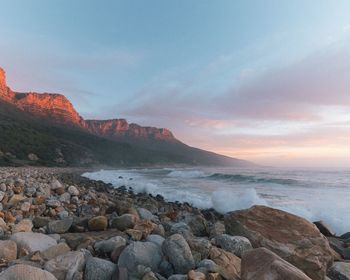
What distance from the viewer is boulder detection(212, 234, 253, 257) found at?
533cm

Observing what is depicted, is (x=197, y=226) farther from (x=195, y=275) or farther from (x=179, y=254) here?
(x=195, y=275)

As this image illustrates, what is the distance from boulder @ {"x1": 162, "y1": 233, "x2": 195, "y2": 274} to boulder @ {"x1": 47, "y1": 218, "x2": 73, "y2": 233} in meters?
2.48

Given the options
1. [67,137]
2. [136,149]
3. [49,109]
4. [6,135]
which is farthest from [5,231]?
[49,109]

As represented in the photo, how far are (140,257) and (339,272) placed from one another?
310 centimetres

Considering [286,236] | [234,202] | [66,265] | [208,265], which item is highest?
[286,236]

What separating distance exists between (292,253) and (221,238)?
43.4 inches

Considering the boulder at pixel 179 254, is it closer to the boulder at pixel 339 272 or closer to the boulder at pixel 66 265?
the boulder at pixel 66 265

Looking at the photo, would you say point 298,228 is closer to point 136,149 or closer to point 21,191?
point 21,191

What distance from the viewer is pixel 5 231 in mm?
6273

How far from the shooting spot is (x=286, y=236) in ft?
19.6

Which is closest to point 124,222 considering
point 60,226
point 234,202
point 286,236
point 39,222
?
point 60,226

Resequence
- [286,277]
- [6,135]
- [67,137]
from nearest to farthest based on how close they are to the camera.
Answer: [286,277] < [6,135] < [67,137]

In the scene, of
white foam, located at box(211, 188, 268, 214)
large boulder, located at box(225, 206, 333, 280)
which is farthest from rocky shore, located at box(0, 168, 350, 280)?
white foam, located at box(211, 188, 268, 214)

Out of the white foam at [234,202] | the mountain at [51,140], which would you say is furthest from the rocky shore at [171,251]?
the mountain at [51,140]
